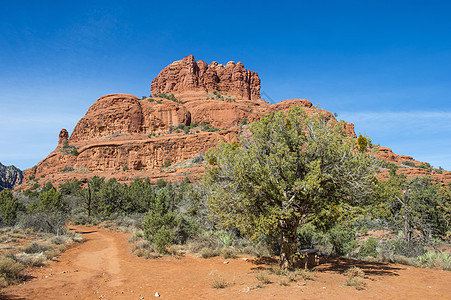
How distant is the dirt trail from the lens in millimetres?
7520

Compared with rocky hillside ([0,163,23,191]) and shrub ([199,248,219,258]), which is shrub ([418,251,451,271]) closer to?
shrub ([199,248,219,258])

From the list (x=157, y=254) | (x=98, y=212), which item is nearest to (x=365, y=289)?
(x=157, y=254)

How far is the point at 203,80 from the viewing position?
103625 millimetres

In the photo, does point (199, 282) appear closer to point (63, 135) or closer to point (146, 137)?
point (146, 137)

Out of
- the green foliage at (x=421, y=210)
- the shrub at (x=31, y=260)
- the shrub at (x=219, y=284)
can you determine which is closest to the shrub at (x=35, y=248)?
the shrub at (x=31, y=260)

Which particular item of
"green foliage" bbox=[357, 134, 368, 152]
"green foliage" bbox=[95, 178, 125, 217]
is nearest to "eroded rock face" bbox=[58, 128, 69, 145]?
"green foliage" bbox=[95, 178, 125, 217]

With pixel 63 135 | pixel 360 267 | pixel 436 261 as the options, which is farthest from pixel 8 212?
pixel 63 135

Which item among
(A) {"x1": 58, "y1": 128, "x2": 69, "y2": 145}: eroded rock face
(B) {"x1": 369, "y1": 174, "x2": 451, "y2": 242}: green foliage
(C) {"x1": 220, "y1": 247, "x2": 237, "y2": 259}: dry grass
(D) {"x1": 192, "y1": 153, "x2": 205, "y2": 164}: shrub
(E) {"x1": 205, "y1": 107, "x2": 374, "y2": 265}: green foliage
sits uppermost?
(A) {"x1": 58, "y1": 128, "x2": 69, "y2": 145}: eroded rock face

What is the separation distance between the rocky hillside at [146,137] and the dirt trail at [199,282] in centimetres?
3856

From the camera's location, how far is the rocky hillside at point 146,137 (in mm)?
61941

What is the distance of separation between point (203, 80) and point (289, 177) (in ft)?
325

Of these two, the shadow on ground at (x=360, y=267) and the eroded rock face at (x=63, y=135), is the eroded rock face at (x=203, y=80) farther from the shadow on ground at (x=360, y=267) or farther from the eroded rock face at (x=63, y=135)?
the shadow on ground at (x=360, y=267)

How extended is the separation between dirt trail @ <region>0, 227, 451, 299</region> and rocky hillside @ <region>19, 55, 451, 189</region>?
38.6 meters

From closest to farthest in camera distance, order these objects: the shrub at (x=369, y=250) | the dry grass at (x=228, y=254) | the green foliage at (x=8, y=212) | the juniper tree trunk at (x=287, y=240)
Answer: the juniper tree trunk at (x=287, y=240) < the dry grass at (x=228, y=254) < the shrub at (x=369, y=250) < the green foliage at (x=8, y=212)
